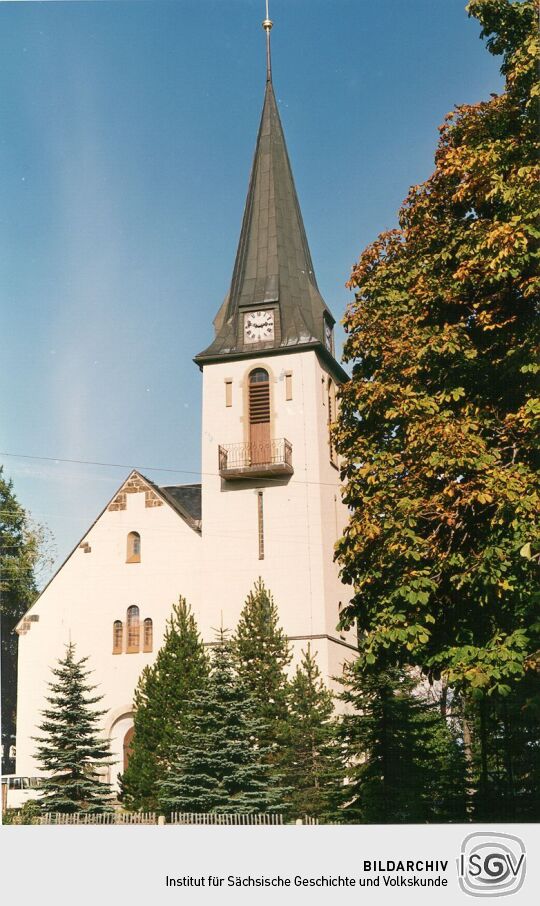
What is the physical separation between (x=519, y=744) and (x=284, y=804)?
7.63 feet

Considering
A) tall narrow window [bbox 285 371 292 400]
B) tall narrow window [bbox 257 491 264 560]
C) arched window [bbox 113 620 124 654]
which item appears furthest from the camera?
tall narrow window [bbox 285 371 292 400]

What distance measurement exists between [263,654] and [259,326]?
498 cm

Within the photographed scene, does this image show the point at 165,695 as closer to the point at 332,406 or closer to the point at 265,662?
the point at 265,662

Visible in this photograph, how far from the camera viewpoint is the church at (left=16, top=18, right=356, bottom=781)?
11.4 meters

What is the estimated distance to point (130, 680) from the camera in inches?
463

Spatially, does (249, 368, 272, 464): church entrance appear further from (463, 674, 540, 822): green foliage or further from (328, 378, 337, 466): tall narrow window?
(463, 674, 540, 822): green foliage

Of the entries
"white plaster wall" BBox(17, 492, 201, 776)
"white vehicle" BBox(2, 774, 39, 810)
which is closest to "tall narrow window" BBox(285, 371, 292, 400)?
"white plaster wall" BBox(17, 492, 201, 776)

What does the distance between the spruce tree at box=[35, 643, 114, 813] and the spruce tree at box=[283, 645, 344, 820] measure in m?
1.93

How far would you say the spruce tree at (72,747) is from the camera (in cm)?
1025

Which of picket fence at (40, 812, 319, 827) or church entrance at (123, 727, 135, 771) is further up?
church entrance at (123, 727, 135, 771)
